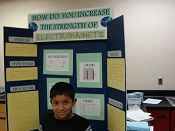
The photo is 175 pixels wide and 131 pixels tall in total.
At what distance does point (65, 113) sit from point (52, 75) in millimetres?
396

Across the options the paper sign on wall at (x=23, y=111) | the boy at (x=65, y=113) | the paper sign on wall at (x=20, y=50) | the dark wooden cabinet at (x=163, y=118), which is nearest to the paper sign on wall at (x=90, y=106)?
the boy at (x=65, y=113)

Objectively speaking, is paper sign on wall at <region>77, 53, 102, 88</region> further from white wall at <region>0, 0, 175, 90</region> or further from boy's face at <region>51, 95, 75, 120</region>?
white wall at <region>0, 0, 175, 90</region>

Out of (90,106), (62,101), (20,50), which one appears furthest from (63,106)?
(20,50)

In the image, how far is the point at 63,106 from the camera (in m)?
1.99

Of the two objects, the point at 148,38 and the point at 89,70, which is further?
the point at 148,38

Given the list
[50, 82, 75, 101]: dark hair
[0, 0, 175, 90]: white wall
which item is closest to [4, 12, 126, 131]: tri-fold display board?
[50, 82, 75, 101]: dark hair

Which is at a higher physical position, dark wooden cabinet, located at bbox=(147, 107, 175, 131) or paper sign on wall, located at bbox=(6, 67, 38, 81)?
paper sign on wall, located at bbox=(6, 67, 38, 81)

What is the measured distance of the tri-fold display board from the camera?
2119mm

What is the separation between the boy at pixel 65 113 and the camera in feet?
6.54

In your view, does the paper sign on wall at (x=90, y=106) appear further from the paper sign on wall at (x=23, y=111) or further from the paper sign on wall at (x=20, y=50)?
the paper sign on wall at (x=20, y=50)

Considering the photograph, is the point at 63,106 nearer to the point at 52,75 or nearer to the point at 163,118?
the point at 52,75

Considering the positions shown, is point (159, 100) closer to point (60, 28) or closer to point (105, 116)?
point (105, 116)

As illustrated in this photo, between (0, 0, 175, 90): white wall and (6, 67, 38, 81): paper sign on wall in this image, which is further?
(0, 0, 175, 90): white wall

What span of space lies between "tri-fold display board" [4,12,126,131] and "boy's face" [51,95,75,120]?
0.22 metres
